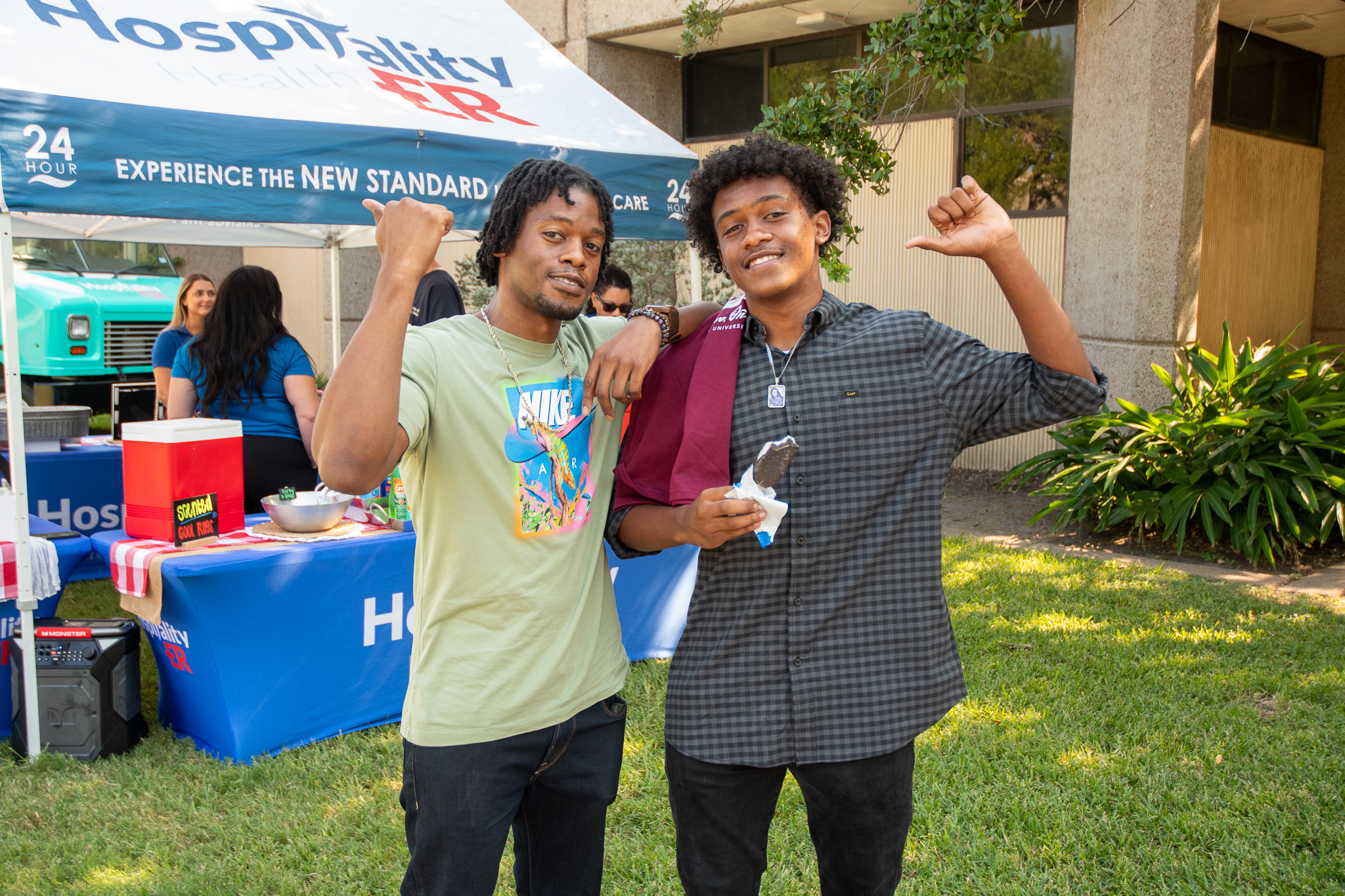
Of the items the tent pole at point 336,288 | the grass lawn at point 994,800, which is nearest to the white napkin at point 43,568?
the grass lawn at point 994,800

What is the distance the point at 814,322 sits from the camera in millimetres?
2072

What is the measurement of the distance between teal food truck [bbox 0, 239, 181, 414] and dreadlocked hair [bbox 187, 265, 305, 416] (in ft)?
19.2

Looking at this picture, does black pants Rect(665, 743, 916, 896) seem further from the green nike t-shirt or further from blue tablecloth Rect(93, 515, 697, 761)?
blue tablecloth Rect(93, 515, 697, 761)

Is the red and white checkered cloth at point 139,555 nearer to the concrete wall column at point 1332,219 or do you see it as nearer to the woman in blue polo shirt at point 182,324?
the woman in blue polo shirt at point 182,324

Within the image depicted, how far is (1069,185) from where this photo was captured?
8680mm

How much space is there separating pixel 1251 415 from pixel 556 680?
618 centimetres

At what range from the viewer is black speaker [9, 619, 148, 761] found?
13.7ft

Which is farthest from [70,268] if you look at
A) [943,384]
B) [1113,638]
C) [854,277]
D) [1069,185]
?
[943,384]

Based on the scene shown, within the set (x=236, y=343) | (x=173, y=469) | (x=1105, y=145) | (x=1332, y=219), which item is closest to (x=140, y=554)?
(x=173, y=469)

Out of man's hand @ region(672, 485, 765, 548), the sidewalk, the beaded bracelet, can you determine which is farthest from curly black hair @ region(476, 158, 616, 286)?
the sidewalk

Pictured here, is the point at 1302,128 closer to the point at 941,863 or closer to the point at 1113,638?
the point at 1113,638

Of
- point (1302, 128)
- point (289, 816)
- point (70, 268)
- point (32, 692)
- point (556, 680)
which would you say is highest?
point (1302, 128)

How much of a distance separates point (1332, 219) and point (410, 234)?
Answer: 507 inches

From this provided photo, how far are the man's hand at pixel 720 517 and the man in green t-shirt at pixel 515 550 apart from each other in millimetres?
368
